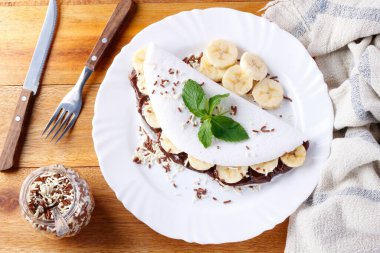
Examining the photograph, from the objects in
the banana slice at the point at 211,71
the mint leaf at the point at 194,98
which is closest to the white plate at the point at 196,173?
the banana slice at the point at 211,71

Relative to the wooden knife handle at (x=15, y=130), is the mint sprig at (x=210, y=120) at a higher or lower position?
higher

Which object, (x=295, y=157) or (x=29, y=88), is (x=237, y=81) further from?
(x=29, y=88)

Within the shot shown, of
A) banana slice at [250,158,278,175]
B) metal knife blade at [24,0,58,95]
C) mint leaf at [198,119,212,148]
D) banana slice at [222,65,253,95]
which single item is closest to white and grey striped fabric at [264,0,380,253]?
banana slice at [250,158,278,175]

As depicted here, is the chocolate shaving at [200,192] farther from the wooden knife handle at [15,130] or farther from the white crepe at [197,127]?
the wooden knife handle at [15,130]

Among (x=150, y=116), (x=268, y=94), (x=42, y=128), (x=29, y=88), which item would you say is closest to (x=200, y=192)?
(x=150, y=116)

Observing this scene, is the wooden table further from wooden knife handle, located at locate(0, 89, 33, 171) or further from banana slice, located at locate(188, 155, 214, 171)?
banana slice, located at locate(188, 155, 214, 171)

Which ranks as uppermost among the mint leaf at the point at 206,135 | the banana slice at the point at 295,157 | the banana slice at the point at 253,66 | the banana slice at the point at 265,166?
the banana slice at the point at 253,66

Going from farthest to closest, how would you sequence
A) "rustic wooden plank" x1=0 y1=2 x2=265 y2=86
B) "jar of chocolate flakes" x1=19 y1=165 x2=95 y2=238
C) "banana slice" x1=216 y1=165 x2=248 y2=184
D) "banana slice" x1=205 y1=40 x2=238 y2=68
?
"rustic wooden plank" x1=0 y1=2 x2=265 y2=86
"banana slice" x1=205 y1=40 x2=238 y2=68
"banana slice" x1=216 y1=165 x2=248 y2=184
"jar of chocolate flakes" x1=19 y1=165 x2=95 y2=238
